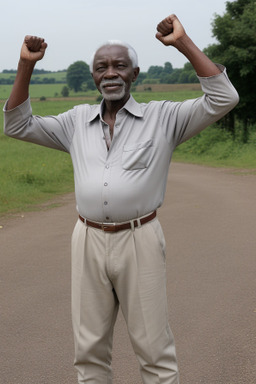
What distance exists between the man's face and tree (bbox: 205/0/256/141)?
61.7ft

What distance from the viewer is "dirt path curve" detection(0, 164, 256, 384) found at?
384cm

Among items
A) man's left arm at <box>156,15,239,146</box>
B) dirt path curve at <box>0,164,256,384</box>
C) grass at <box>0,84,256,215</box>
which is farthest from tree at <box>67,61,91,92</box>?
man's left arm at <box>156,15,239,146</box>

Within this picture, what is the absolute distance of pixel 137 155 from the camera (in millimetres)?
2715

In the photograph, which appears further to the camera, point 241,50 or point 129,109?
point 241,50

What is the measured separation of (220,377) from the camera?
3.67m

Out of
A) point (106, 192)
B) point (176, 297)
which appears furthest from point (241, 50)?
point (106, 192)

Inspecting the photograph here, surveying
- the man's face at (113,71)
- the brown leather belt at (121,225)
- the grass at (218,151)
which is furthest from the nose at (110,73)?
the grass at (218,151)

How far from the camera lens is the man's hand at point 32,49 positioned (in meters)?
2.76

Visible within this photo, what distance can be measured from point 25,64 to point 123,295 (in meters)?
1.21

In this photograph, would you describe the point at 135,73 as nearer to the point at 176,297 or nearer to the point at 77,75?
the point at 176,297

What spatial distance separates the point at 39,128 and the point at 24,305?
2517 millimetres

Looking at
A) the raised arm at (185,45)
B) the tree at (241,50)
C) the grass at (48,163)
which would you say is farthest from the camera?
the tree at (241,50)

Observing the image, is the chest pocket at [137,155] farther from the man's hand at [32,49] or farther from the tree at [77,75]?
the tree at [77,75]

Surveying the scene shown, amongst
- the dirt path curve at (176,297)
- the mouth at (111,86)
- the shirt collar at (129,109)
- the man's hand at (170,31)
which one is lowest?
the dirt path curve at (176,297)
